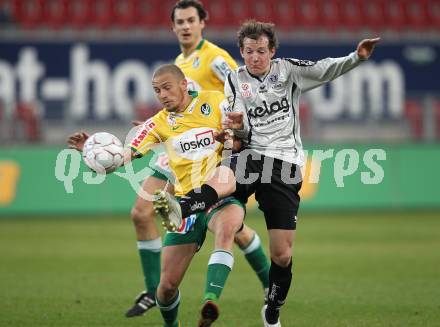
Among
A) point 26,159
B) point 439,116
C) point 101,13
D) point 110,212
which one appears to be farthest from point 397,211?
point 101,13

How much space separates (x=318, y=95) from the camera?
1894 centimetres

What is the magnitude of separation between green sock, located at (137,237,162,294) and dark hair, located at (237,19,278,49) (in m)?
2.22

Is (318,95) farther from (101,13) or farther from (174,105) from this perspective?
(174,105)

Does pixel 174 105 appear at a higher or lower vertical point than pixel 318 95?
higher

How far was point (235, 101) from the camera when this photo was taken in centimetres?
654

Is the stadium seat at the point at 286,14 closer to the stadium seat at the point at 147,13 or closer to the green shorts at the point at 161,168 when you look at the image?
the stadium seat at the point at 147,13

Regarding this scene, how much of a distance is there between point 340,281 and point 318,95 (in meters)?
10.0

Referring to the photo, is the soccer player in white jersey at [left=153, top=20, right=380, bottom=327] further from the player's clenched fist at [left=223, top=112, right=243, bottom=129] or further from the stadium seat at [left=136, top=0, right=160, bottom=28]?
the stadium seat at [left=136, top=0, right=160, bottom=28]

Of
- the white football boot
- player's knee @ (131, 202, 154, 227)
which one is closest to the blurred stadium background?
player's knee @ (131, 202, 154, 227)

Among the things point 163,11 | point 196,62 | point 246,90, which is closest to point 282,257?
point 246,90

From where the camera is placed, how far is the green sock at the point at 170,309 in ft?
20.7

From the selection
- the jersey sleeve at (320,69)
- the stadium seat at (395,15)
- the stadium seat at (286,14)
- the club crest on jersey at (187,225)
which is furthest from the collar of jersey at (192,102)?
the stadium seat at (395,15)

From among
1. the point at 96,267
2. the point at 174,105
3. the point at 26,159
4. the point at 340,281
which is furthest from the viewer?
the point at 26,159

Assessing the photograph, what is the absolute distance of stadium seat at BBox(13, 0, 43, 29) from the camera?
20344 mm
